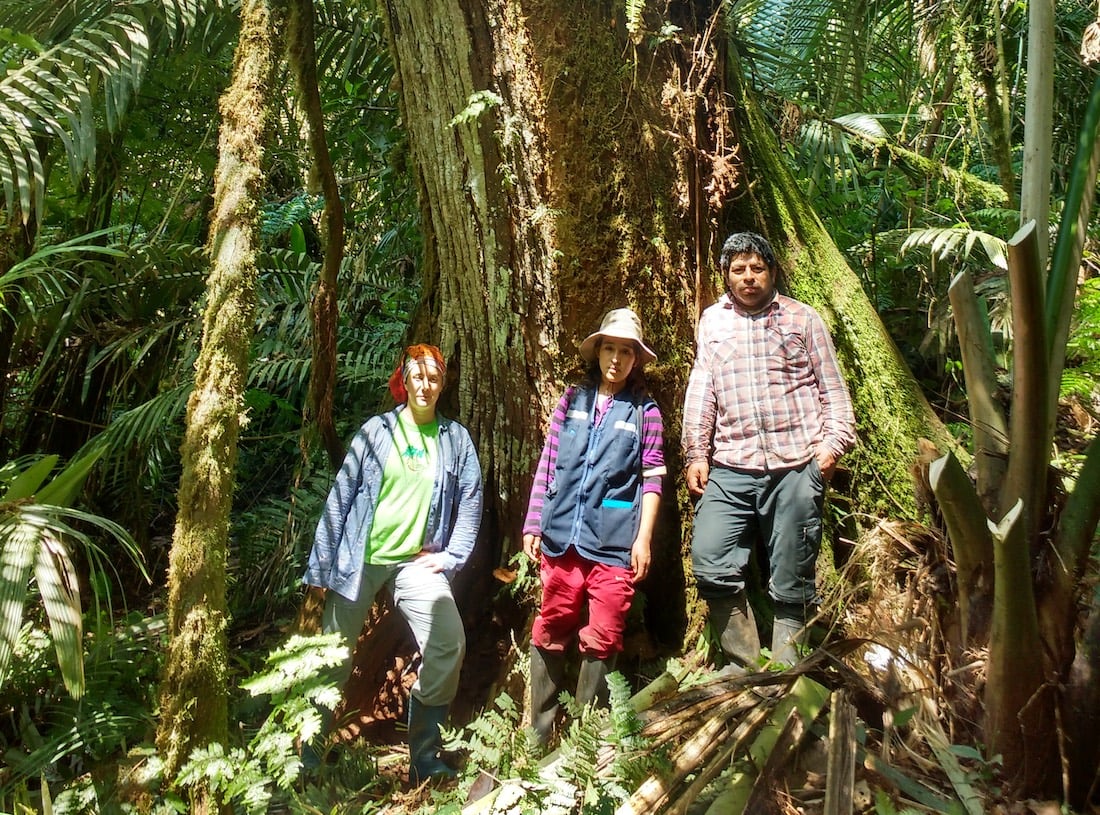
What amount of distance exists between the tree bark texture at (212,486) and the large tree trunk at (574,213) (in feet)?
3.69

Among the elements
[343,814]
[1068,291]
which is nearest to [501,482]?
[343,814]

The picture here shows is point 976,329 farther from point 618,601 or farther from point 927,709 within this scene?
point 618,601

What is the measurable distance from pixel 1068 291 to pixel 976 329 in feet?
0.72

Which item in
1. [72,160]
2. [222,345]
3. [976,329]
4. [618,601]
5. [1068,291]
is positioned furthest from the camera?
[72,160]

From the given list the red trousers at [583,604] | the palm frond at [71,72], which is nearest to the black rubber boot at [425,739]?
the red trousers at [583,604]

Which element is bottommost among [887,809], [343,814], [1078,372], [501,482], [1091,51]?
[343,814]

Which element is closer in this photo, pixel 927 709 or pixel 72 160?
pixel 927 709

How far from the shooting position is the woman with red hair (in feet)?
11.5

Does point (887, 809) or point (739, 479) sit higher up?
point (739, 479)

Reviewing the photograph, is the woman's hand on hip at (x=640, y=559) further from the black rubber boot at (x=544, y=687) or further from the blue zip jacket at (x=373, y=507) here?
the blue zip jacket at (x=373, y=507)

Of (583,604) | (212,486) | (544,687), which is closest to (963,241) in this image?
(583,604)

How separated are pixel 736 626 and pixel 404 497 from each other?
4.94ft

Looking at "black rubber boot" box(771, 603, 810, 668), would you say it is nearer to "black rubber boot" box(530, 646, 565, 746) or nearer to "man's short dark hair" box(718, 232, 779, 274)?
"black rubber boot" box(530, 646, 565, 746)

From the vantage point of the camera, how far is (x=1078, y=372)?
4.10m
